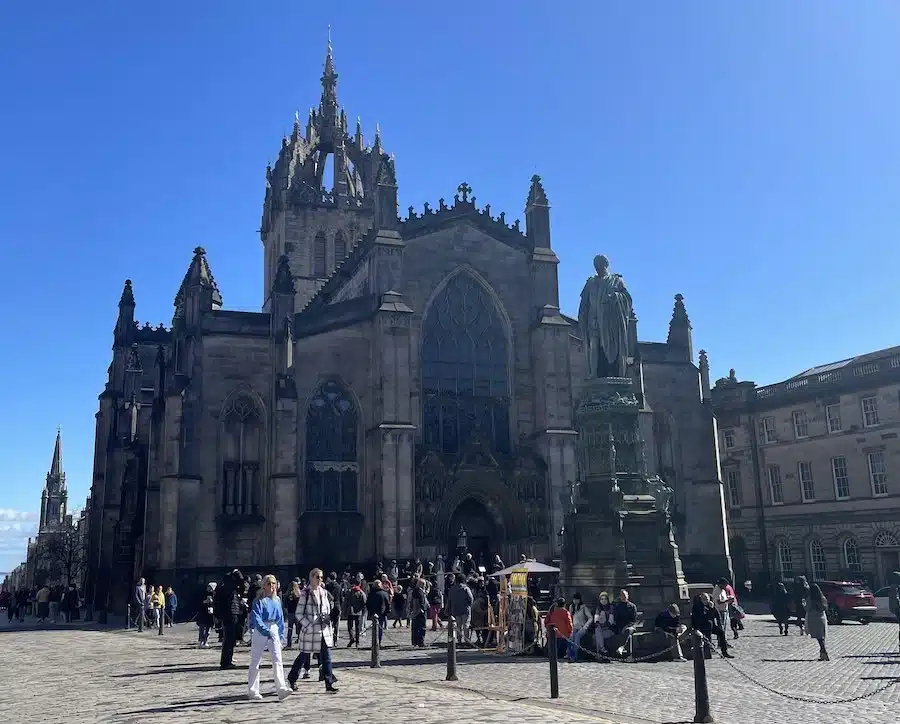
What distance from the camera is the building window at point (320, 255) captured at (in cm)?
5647

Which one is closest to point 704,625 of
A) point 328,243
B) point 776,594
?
point 776,594

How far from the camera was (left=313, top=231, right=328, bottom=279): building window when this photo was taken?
56.5m

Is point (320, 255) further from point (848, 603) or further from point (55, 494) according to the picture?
point (55, 494)

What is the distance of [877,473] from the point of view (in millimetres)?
41406

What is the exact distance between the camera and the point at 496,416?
124ft

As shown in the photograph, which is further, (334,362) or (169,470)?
(334,362)

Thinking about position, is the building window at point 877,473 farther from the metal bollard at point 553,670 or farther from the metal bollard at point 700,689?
the metal bollard at point 700,689

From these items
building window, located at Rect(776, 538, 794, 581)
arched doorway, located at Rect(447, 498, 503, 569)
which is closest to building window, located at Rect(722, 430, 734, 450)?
building window, located at Rect(776, 538, 794, 581)

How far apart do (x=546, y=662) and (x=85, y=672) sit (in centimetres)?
864

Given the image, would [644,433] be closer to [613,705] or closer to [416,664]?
[416,664]

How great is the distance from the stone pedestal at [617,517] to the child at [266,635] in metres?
8.41

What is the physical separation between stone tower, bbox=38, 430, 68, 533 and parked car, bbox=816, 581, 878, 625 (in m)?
117

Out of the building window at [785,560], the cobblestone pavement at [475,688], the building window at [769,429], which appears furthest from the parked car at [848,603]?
the building window at [769,429]

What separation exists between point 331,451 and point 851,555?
83.4 ft
